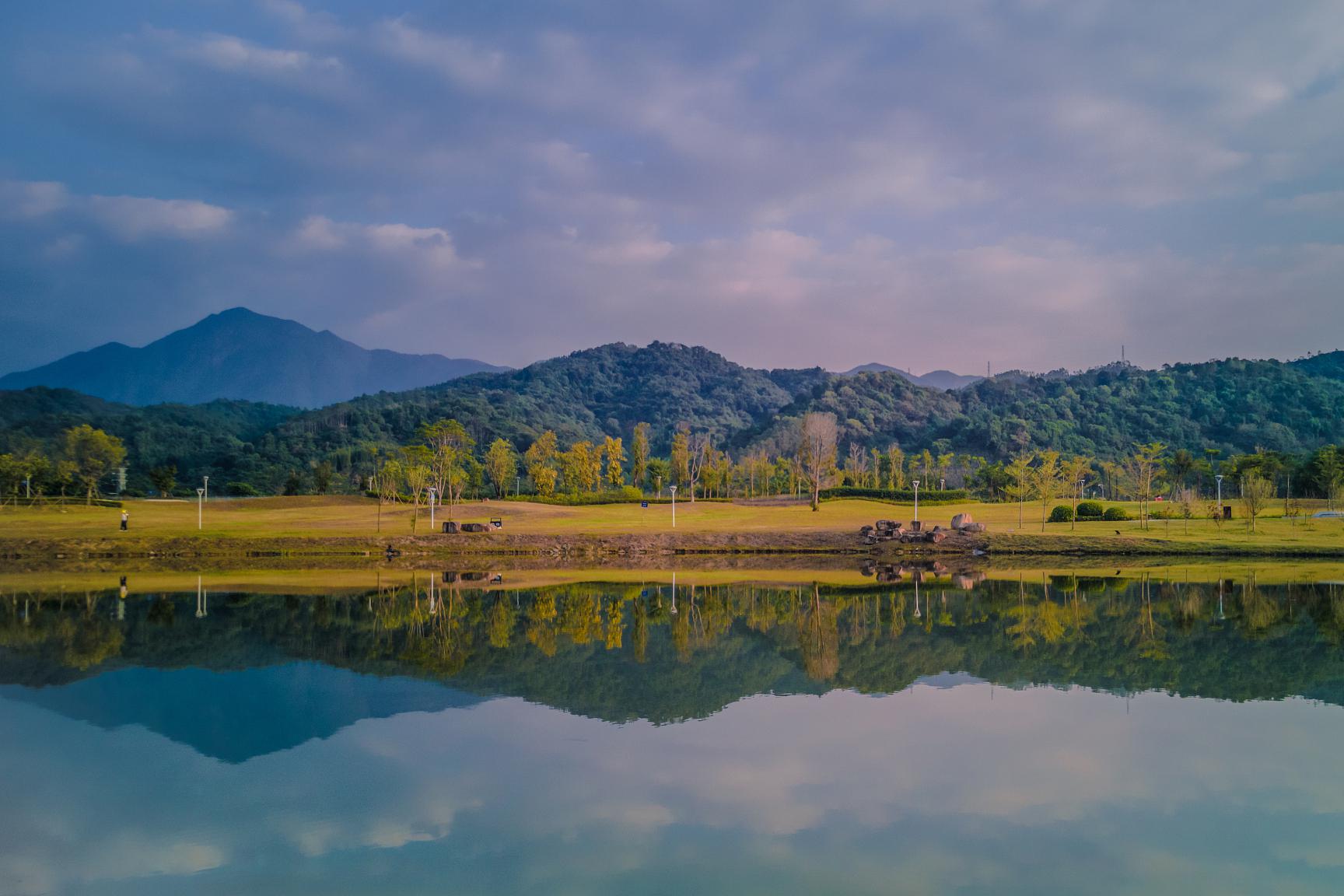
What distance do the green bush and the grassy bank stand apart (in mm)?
2524

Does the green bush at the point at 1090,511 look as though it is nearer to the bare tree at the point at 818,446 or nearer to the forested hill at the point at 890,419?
the bare tree at the point at 818,446

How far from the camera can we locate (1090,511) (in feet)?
162

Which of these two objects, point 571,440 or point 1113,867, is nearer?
point 1113,867

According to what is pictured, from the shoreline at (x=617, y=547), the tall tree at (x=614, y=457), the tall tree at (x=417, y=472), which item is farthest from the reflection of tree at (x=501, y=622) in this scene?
the tall tree at (x=614, y=457)

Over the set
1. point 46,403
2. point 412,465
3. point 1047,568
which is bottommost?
point 1047,568

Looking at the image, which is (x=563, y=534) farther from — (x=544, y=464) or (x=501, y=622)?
(x=544, y=464)

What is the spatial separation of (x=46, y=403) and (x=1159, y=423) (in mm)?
178914

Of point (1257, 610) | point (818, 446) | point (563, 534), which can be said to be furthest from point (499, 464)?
point (1257, 610)

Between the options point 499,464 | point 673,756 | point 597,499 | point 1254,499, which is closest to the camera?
point 673,756

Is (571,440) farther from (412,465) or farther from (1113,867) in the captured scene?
(1113,867)

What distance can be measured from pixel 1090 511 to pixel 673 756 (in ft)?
150

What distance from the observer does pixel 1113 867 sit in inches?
290

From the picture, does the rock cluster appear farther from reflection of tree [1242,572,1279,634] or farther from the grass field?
reflection of tree [1242,572,1279,634]

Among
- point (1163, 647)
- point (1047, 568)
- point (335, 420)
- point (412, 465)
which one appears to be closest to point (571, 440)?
point (335, 420)
